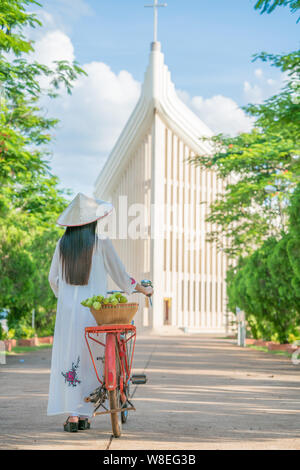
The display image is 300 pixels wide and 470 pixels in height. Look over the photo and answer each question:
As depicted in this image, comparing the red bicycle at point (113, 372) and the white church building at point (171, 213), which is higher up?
the white church building at point (171, 213)

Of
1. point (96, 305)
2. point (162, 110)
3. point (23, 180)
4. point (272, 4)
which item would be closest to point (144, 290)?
point (96, 305)

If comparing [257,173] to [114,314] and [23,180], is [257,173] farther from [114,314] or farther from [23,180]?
[114,314]

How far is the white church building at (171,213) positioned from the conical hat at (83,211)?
57649 millimetres

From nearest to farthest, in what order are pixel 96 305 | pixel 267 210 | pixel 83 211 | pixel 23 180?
pixel 96 305 < pixel 83 211 < pixel 23 180 < pixel 267 210

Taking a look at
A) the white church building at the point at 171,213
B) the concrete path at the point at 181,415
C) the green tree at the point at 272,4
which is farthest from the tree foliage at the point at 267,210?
the white church building at the point at 171,213

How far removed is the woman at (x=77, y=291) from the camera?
604cm

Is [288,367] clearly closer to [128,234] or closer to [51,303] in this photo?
[51,303]

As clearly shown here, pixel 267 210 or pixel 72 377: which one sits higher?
pixel 267 210

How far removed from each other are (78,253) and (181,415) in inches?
80.5

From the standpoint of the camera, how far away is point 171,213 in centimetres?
6800

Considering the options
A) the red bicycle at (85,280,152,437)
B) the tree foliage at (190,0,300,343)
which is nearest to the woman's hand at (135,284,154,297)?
the red bicycle at (85,280,152,437)

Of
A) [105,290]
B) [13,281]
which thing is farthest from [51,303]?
[105,290]

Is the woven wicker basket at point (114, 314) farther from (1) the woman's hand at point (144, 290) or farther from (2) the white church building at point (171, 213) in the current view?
(2) the white church building at point (171, 213)

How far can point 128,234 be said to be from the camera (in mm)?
73562
